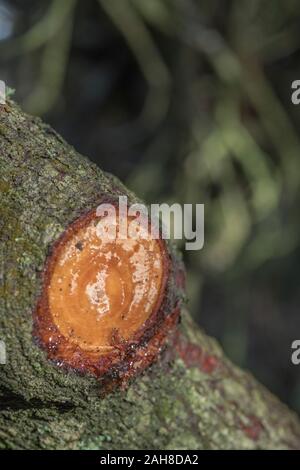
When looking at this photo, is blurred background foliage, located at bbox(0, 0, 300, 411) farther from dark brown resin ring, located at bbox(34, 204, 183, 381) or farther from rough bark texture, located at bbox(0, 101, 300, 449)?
dark brown resin ring, located at bbox(34, 204, 183, 381)

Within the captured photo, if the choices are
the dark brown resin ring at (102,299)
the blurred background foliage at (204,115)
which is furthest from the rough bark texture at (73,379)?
the blurred background foliage at (204,115)

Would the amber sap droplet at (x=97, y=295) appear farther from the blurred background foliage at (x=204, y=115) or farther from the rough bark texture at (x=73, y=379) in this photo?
the blurred background foliage at (x=204, y=115)

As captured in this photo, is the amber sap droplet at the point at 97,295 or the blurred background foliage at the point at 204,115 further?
the blurred background foliage at the point at 204,115

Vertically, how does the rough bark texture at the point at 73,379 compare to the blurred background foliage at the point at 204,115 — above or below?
below

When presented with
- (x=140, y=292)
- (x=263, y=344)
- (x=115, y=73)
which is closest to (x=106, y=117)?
(x=115, y=73)

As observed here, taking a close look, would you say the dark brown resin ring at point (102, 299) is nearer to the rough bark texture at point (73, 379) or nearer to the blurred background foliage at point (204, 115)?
the rough bark texture at point (73, 379)
